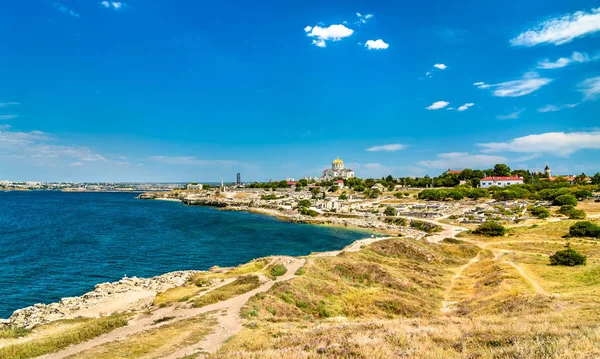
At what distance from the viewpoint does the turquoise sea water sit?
125 feet

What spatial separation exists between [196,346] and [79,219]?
9527 centimetres

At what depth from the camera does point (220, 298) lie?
26328mm

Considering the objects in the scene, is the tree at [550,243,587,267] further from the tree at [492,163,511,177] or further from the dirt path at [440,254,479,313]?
the tree at [492,163,511,177]

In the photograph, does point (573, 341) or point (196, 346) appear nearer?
point (573, 341)

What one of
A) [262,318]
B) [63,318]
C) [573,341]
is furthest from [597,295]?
[63,318]

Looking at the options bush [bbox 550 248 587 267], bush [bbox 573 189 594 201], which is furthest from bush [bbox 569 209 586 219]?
bush [bbox 550 248 587 267]

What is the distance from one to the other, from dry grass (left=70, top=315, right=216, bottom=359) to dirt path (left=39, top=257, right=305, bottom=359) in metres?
0.64

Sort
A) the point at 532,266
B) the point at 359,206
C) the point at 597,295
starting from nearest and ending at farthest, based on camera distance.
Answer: the point at 597,295 < the point at 532,266 < the point at 359,206

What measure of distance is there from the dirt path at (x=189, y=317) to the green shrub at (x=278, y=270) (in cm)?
260

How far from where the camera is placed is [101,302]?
3061cm

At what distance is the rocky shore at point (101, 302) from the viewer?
26.2 meters

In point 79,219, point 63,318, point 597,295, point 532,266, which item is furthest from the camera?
point 79,219

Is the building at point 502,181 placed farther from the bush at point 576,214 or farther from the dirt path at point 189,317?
the dirt path at point 189,317

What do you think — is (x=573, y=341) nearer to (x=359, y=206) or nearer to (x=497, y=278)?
(x=497, y=278)
